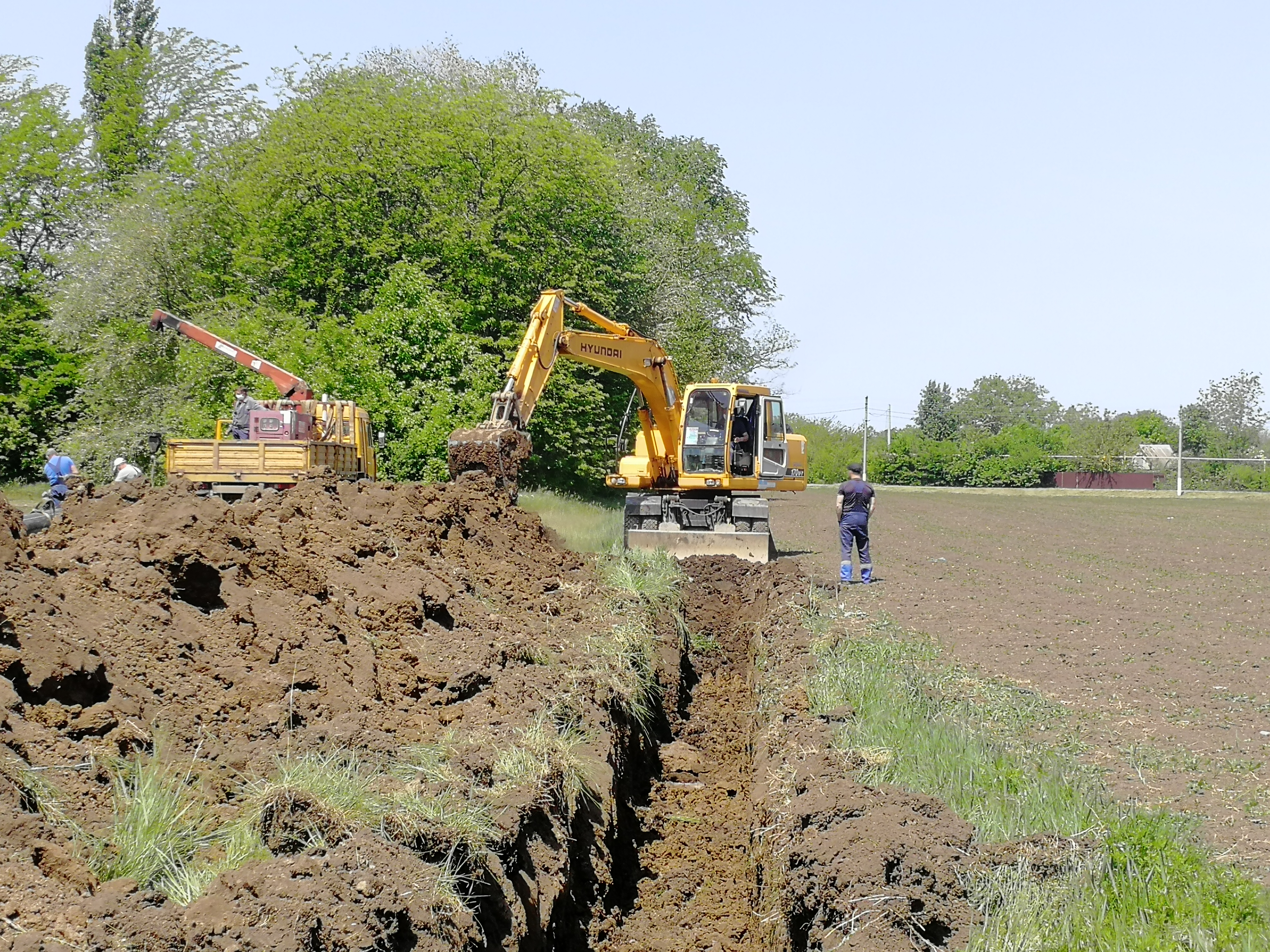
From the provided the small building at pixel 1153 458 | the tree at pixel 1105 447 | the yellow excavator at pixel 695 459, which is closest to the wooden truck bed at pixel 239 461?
the yellow excavator at pixel 695 459

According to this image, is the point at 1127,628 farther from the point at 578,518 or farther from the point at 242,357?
the point at 242,357

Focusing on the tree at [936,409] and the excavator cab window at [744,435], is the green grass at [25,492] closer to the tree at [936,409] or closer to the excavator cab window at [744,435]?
the excavator cab window at [744,435]

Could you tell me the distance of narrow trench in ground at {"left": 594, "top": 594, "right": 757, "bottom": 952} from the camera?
6793mm

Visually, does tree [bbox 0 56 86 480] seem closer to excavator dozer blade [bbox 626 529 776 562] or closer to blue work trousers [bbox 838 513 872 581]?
excavator dozer blade [bbox 626 529 776 562]

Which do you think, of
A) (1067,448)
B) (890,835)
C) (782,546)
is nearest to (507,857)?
(890,835)

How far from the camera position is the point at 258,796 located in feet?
15.9

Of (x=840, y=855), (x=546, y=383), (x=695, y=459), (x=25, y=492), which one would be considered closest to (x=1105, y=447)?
(x=25, y=492)

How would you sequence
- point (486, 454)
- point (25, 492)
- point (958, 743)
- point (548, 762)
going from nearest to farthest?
point (548, 762)
point (958, 743)
point (486, 454)
point (25, 492)

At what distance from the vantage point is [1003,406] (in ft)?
463

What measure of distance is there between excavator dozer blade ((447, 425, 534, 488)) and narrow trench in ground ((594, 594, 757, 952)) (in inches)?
153

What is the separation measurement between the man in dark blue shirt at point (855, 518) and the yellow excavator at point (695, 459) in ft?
5.72

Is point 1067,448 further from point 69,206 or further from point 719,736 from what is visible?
point 719,736

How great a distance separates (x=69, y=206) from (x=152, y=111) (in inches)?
333

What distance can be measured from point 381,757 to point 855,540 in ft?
44.3
